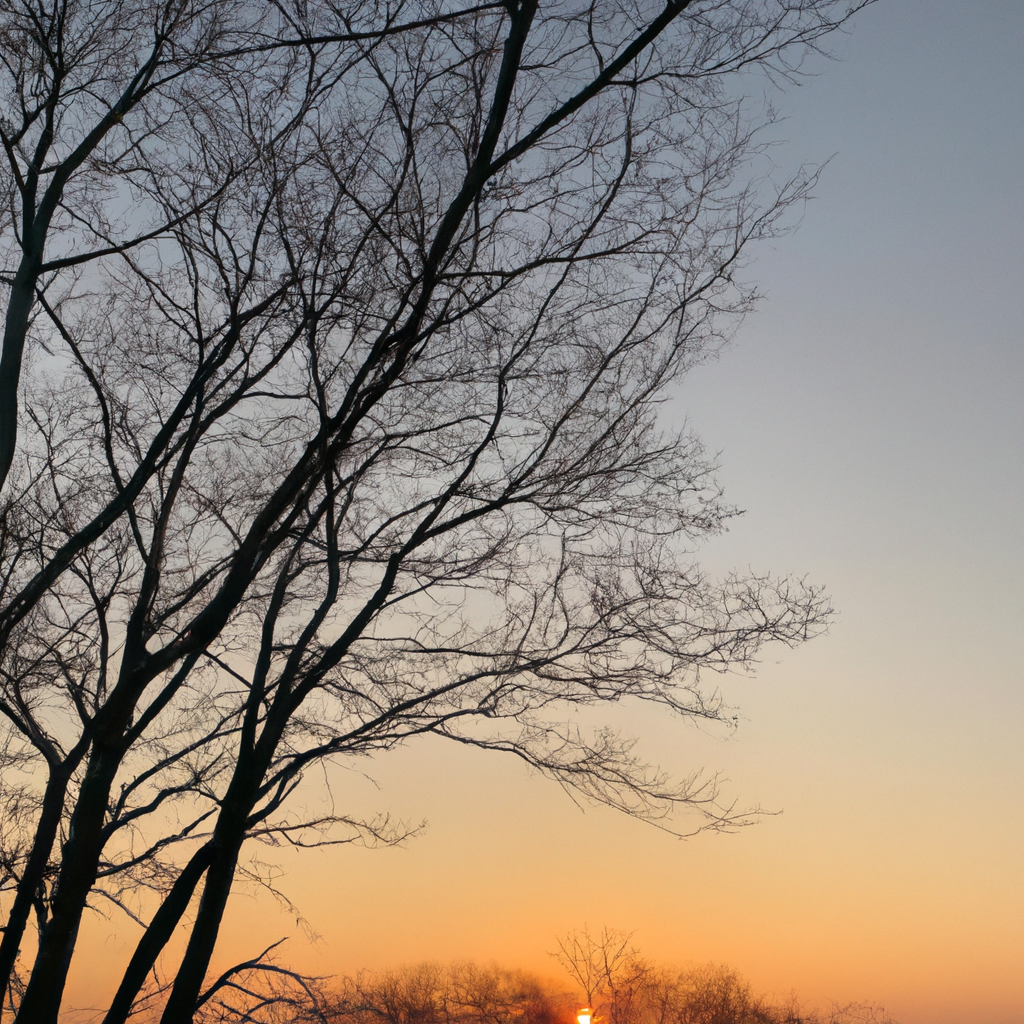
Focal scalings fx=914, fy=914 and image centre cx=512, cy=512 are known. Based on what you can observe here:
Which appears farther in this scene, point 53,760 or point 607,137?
point 53,760

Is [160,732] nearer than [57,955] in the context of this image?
No

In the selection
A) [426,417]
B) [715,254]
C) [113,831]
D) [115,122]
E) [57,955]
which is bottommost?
[57,955]

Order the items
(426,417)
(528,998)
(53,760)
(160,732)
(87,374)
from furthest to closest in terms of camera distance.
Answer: (528,998) → (160,732) → (53,760) → (426,417) → (87,374)

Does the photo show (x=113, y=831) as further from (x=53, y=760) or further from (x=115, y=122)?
(x=115, y=122)

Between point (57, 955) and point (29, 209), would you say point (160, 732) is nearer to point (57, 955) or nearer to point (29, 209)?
point (57, 955)

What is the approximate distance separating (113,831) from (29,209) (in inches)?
257

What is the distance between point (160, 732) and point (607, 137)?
8.02 m

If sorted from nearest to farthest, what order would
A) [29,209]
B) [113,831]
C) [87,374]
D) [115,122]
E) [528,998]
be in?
[29,209] < [115,122] < [87,374] < [113,831] < [528,998]

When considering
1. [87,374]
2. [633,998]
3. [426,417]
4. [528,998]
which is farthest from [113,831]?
[633,998]

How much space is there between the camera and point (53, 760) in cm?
900

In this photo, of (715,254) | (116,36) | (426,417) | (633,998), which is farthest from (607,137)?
(633,998)

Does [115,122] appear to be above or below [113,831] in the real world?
above

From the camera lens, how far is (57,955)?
19.8ft

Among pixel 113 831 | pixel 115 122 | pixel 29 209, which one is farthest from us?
pixel 113 831
